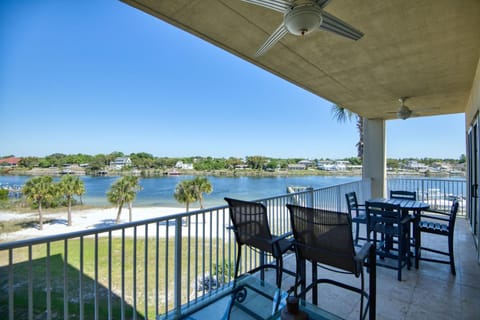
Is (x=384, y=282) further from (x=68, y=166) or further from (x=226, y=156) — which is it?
(x=226, y=156)

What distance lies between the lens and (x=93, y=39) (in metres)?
17.4

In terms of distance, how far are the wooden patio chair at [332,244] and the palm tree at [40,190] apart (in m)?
21.2

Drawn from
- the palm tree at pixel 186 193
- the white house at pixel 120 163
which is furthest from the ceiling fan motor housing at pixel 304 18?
the white house at pixel 120 163

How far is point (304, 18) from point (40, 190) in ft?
72.2

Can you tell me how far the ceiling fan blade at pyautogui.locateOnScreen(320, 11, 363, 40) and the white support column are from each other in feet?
19.1

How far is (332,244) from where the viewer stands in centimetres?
174

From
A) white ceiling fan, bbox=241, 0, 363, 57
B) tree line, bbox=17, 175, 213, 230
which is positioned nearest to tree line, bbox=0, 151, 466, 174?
tree line, bbox=17, 175, 213, 230

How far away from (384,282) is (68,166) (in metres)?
25.3

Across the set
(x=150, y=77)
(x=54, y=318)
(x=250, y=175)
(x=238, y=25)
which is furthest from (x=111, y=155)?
(x=238, y=25)

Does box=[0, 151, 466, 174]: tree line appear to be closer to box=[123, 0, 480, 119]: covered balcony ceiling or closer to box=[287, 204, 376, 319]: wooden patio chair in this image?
box=[123, 0, 480, 119]: covered balcony ceiling

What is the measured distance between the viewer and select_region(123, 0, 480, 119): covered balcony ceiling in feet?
7.02

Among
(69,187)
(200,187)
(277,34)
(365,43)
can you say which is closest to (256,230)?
(277,34)

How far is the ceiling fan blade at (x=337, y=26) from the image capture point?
67.6 inches

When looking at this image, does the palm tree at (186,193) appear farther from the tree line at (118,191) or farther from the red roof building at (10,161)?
the red roof building at (10,161)
